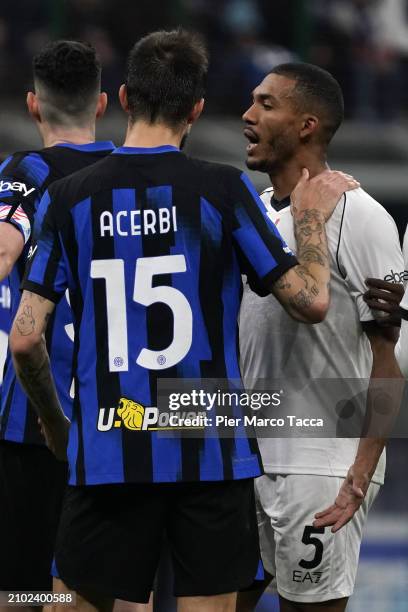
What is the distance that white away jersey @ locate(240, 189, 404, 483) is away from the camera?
4.04m

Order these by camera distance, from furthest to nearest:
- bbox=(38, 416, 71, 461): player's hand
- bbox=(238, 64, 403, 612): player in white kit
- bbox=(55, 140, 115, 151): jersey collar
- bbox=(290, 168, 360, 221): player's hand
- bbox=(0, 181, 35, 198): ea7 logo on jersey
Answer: bbox=(55, 140, 115, 151): jersey collar, bbox=(0, 181, 35, 198): ea7 logo on jersey, bbox=(238, 64, 403, 612): player in white kit, bbox=(290, 168, 360, 221): player's hand, bbox=(38, 416, 71, 461): player's hand

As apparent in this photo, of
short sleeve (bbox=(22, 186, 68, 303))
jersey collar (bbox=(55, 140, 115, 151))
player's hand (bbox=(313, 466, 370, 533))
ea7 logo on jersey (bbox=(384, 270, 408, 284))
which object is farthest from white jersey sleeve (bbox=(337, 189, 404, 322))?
short sleeve (bbox=(22, 186, 68, 303))

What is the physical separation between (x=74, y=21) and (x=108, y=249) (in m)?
13.2

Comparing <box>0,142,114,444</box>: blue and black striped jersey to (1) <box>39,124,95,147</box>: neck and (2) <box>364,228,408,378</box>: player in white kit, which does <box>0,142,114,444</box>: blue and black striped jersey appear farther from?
(2) <box>364,228,408,378</box>: player in white kit

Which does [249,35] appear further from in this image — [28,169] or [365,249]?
[365,249]

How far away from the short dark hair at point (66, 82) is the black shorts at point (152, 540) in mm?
1509

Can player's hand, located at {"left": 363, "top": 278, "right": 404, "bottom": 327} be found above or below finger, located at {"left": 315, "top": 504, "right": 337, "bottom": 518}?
above

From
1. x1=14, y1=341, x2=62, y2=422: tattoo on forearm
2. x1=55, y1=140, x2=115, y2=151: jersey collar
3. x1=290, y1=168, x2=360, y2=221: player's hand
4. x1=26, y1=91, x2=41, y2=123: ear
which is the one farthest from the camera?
x1=26, y1=91, x2=41, y2=123: ear

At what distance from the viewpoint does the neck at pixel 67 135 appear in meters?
4.39

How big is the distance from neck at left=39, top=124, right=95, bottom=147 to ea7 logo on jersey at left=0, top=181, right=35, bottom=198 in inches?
11.5

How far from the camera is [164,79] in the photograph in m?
3.49

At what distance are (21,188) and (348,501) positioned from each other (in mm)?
1451

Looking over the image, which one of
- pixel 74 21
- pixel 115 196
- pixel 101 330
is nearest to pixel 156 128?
pixel 115 196

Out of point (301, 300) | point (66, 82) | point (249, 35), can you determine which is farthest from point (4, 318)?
point (249, 35)
